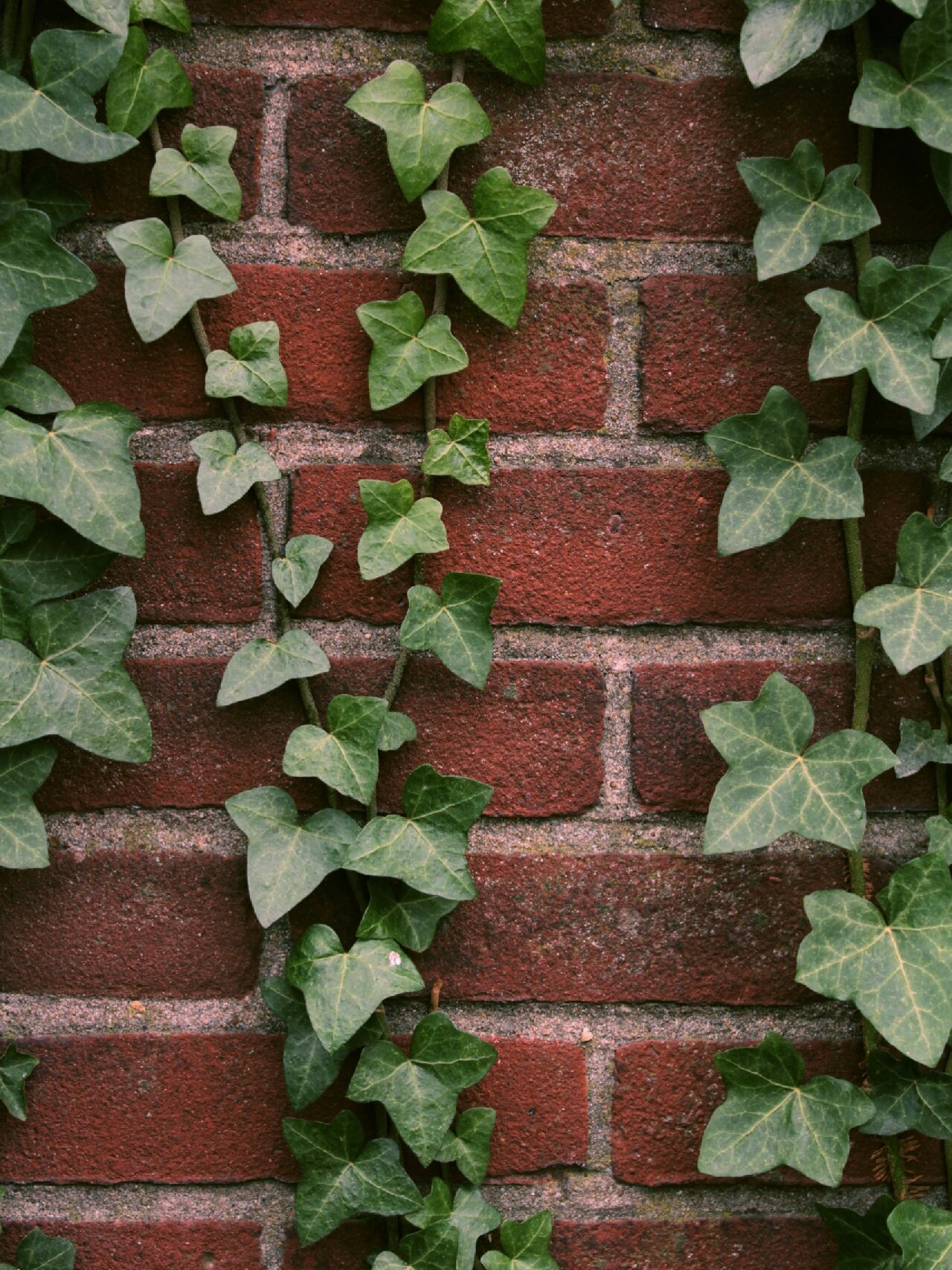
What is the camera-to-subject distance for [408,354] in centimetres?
65

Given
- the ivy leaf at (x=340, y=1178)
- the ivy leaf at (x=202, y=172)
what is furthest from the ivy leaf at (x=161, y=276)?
the ivy leaf at (x=340, y=1178)

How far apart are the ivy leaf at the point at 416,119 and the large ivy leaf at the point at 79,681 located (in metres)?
0.31

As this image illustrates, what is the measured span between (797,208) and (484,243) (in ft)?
0.62

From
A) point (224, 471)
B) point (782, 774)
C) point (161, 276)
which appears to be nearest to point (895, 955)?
point (782, 774)

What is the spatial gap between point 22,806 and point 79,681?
0.27 feet

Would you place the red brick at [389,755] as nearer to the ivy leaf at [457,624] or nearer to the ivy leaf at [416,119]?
the ivy leaf at [457,624]

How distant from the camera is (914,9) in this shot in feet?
1.93

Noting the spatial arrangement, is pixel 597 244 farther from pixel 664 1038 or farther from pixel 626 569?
pixel 664 1038

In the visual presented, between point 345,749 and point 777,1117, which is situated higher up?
point 345,749

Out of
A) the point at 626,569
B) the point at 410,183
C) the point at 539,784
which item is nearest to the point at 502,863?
the point at 539,784

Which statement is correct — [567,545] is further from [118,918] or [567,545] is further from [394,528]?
[118,918]

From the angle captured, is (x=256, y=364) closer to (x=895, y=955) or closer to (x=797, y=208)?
(x=797, y=208)

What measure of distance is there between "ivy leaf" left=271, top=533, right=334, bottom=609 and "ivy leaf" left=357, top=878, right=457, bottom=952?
18cm

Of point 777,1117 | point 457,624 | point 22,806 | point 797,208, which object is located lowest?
point 777,1117
